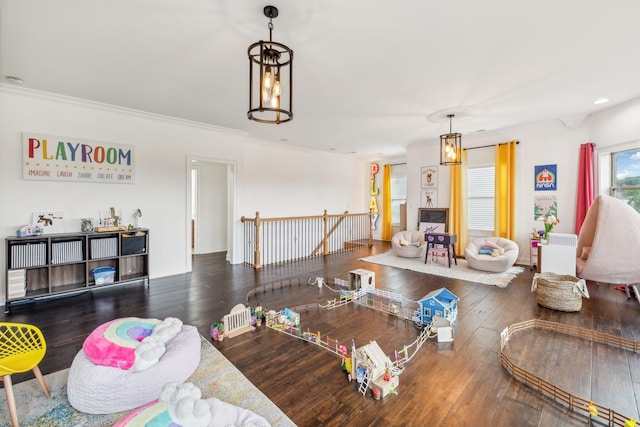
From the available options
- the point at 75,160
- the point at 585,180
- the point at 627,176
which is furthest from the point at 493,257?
the point at 75,160

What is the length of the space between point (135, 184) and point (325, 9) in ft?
13.3

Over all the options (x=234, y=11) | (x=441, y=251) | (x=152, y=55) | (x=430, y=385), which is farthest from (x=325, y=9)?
(x=441, y=251)

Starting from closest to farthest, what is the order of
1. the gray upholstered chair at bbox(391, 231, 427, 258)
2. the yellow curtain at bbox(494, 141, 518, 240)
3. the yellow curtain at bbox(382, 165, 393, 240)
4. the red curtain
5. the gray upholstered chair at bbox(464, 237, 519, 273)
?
1. the red curtain
2. the gray upholstered chair at bbox(464, 237, 519, 273)
3. the yellow curtain at bbox(494, 141, 518, 240)
4. the gray upholstered chair at bbox(391, 231, 427, 258)
5. the yellow curtain at bbox(382, 165, 393, 240)

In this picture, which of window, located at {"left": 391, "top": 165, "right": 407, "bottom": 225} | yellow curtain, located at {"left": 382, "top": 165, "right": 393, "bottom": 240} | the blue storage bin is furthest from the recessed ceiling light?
window, located at {"left": 391, "top": 165, "right": 407, "bottom": 225}

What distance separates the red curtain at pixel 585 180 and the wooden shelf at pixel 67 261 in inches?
292

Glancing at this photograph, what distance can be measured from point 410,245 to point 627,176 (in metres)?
3.72

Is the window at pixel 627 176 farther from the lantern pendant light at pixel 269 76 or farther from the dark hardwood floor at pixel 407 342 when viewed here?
the lantern pendant light at pixel 269 76

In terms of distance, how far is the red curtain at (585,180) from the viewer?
4.80 metres

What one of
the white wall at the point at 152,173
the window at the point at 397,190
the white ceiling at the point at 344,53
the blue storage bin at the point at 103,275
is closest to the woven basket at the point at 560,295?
the white ceiling at the point at 344,53

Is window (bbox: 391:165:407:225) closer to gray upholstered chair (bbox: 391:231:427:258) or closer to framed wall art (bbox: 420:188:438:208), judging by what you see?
framed wall art (bbox: 420:188:438:208)

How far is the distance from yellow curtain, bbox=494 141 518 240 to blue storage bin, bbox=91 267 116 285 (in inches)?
284

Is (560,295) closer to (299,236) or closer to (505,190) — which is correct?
(505,190)

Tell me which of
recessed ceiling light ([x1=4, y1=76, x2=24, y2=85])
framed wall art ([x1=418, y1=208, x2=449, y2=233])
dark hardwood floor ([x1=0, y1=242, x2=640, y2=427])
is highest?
recessed ceiling light ([x1=4, y1=76, x2=24, y2=85])

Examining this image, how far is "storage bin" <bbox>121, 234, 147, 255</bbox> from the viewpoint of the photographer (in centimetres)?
413
